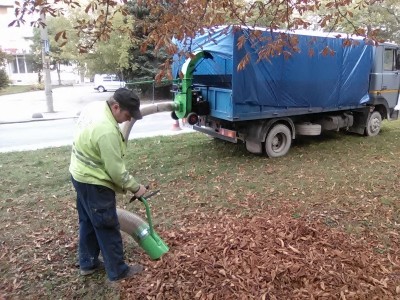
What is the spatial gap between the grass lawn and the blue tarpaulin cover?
1419 millimetres

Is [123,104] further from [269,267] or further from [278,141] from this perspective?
[278,141]

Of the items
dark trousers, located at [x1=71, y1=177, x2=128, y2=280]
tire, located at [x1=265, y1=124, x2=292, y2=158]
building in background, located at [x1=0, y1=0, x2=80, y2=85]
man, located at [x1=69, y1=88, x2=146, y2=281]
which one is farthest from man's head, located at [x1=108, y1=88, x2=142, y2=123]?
building in background, located at [x1=0, y1=0, x2=80, y2=85]

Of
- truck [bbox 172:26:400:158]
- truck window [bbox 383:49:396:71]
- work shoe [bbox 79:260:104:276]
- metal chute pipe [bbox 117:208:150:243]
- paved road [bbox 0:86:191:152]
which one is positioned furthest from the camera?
paved road [bbox 0:86:191:152]

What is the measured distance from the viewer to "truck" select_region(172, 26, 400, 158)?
6824 millimetres

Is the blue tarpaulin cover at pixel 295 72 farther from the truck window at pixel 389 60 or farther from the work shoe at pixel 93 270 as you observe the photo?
the work shoe at pixel 93 270

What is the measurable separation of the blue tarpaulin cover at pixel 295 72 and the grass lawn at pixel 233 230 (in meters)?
1.42

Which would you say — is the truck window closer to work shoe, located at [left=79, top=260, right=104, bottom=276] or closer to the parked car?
work shoe, located at [left=79, top=260, right=104, bottom=276]

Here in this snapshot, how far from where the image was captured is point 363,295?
294cm

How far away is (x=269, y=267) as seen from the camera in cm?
324

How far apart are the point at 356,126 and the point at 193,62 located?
5.55m

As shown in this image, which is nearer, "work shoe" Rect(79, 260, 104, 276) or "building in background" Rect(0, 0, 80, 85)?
"work shoe" Rect(79, 260, 104, 276)

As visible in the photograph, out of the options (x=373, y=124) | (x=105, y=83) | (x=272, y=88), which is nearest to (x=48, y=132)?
(x=272, y=88)

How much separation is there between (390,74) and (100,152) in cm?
934

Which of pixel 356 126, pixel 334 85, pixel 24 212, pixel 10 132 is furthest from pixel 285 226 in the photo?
pixel 10 132
